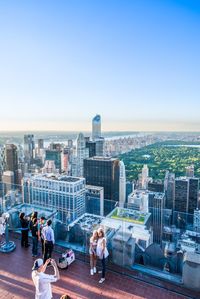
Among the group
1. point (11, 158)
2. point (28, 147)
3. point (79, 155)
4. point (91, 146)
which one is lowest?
point (79, 155)

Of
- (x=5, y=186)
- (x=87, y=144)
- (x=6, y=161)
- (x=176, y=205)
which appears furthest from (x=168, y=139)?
(x=5, y=186)

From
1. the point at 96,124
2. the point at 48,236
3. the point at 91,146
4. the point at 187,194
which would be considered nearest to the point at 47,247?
the point at 48,236

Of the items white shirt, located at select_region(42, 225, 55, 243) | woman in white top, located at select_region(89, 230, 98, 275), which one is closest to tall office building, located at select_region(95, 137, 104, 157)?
white shirt, located at select_region(42, 225, 55, 243)

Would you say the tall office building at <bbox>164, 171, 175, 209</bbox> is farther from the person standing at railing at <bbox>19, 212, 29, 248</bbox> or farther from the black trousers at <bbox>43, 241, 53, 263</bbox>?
the black trousers at <bbox>43, 241, 53, 263</bbox>

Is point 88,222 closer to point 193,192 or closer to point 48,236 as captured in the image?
point 48,236

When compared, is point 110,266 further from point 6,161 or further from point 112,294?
point 6,161

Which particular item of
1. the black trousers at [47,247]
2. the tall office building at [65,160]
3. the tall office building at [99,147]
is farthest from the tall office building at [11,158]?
the black trousers at [47,247]

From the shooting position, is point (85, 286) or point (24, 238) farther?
point (24, 238)
